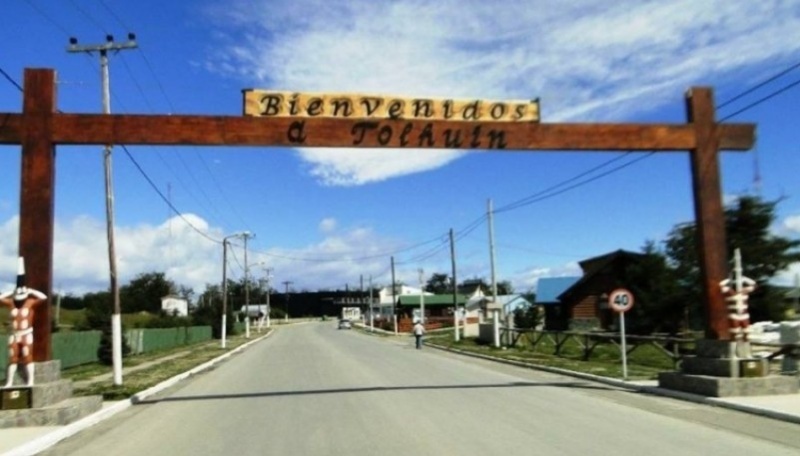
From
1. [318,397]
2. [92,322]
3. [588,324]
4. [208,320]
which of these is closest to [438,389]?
[318,397]

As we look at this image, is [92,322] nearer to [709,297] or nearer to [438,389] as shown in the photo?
[438,389]

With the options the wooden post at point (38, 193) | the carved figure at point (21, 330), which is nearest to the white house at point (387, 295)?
the wooden post at point (38, 193)

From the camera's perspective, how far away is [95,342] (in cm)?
3588

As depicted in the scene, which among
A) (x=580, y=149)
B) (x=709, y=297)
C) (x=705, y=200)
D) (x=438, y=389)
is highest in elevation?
(x=580, y=149)

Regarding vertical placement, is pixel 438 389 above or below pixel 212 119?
below

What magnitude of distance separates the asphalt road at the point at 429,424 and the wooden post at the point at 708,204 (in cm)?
278

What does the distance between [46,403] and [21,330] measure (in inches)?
51.5

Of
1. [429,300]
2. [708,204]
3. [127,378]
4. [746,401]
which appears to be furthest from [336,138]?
[429,300]

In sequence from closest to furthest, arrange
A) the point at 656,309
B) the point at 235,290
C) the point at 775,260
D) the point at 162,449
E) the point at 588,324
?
the point at 162,449 → the point at 775,260 → the point at 656,309 → the point at 588,324 → the point at 235,290

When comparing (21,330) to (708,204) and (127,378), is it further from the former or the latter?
(708,204)

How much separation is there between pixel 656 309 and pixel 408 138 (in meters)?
28.6

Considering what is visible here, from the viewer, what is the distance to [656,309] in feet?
135

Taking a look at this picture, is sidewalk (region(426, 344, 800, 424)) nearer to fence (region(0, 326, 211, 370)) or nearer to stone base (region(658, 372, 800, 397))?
stone base (region(658, 372, 800, 397))

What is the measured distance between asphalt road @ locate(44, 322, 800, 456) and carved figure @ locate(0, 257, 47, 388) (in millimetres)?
1687
